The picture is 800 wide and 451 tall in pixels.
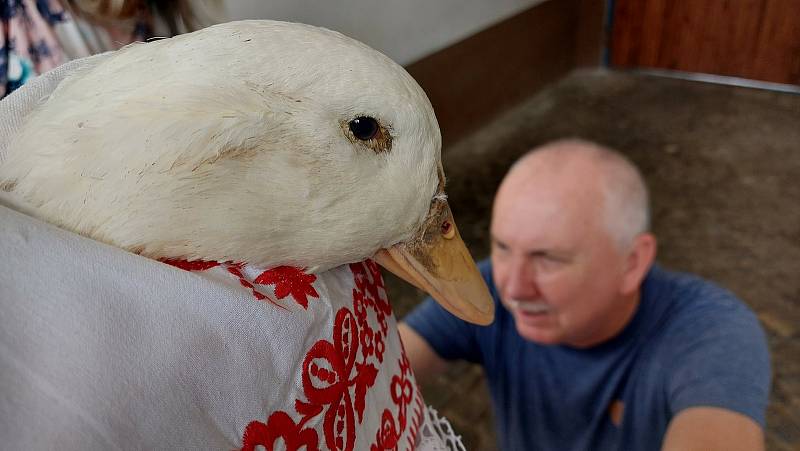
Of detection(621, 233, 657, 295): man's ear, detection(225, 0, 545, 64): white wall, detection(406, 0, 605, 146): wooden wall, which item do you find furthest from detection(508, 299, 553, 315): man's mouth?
detection(406, 0, 605, 146): wooden wall

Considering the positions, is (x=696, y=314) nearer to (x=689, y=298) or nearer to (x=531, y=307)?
(x=689, y=298)

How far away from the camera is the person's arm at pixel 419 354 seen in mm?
998

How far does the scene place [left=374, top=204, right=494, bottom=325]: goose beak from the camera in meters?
0.35

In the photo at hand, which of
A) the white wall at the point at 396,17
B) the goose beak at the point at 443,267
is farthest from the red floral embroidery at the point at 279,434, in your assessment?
the white wall at the point at 396,17

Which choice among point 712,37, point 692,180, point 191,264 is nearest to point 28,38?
point 191,264

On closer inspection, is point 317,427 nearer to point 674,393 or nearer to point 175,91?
point 175,91

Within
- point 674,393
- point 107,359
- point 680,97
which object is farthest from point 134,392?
point 680,97

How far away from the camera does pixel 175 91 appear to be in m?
0.27

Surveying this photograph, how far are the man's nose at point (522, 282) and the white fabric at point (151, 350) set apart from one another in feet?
2.14

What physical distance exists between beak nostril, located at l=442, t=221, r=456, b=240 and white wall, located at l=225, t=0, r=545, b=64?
1.11 meters

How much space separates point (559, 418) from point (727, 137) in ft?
6.33

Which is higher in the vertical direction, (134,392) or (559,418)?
(134,392)

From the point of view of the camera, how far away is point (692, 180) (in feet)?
7.18

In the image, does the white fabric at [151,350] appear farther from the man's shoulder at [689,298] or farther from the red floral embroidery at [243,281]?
the man's shoulder at [689,298]
